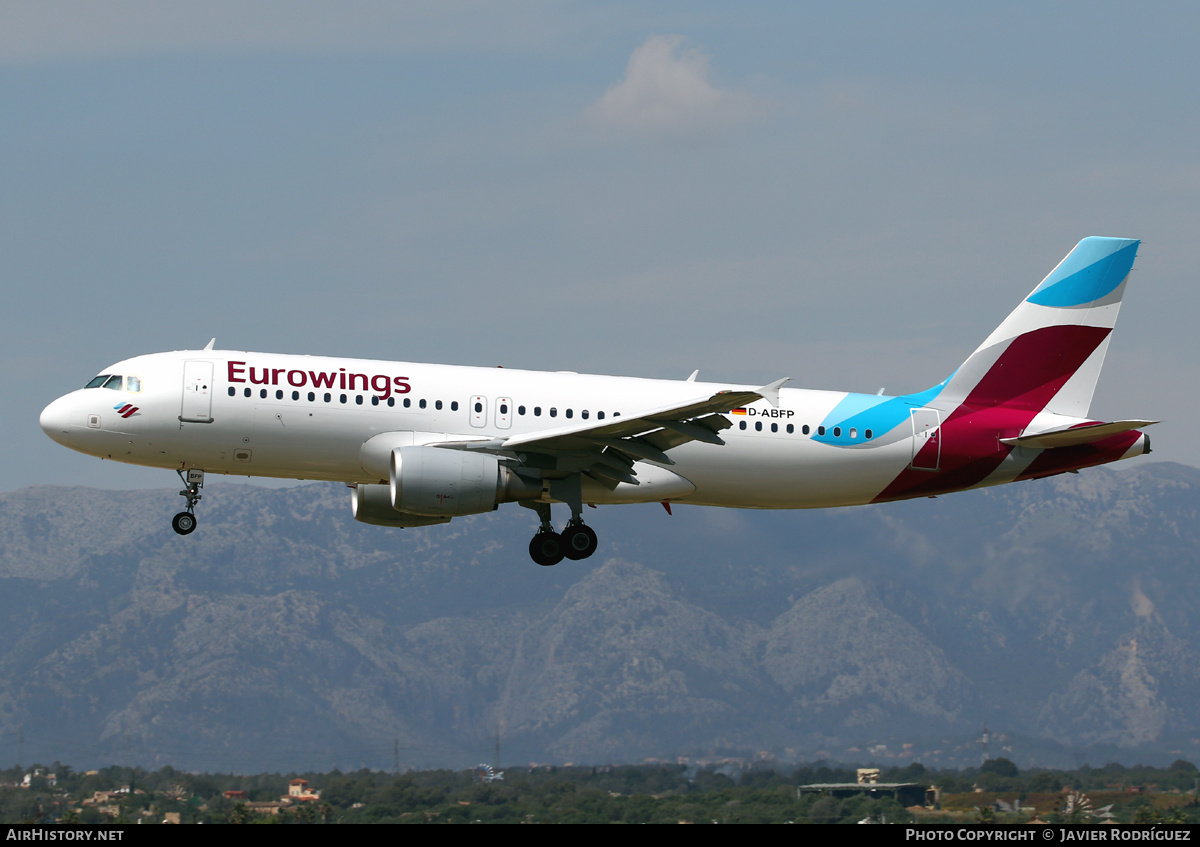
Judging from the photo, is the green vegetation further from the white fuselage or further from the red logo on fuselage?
the red logo on fuselage

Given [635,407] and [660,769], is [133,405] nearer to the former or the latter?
[635,407]

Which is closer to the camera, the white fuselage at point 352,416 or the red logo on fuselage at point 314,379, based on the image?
the white fuselage at point 352,416

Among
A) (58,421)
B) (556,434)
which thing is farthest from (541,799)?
(58,421)

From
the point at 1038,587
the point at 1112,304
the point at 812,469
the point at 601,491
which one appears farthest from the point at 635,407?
the point at 1038,587

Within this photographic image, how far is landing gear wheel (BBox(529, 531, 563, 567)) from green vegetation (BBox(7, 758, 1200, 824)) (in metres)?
9.04

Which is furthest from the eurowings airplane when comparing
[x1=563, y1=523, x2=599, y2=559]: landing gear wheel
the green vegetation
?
the green vegetation

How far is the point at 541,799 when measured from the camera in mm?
→ 45000

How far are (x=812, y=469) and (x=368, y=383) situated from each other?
11.5m

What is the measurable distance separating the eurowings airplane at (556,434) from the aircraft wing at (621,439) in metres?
0.05

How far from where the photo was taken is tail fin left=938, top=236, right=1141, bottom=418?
40531 millimetres

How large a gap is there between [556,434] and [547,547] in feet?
13.2

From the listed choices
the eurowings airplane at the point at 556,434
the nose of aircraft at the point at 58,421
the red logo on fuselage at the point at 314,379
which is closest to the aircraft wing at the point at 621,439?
the eurowings airplane at the point at 556,434

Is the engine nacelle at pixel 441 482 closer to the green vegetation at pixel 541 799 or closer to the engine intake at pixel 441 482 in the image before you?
the engine intake at pixel 441 482

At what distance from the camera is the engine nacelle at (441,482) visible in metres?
34.3
